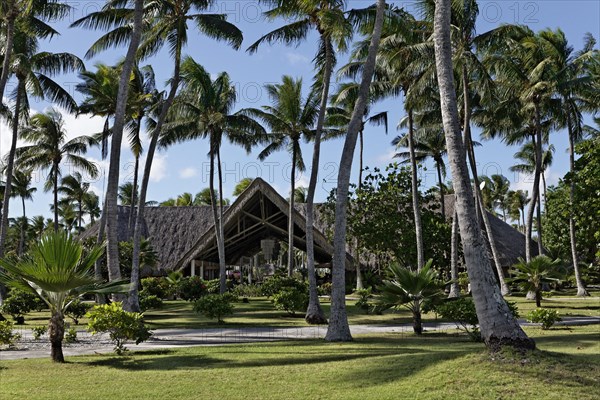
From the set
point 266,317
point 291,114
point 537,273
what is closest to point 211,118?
point 291,114

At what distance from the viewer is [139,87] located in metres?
23.8

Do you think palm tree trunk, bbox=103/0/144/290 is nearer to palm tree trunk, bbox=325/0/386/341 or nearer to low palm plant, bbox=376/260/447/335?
palm tree trunk, bbox=325/0/386/341

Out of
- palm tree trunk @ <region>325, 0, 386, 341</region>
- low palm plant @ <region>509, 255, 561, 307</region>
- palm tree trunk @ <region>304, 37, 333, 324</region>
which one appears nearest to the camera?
palm tree trunk @ <region>325, 0, 386, 341</region>

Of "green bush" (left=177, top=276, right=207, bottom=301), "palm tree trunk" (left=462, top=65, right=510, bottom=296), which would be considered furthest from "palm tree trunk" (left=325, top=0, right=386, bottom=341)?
"green bush" (left=177, top=276, right=207, bottom=301)

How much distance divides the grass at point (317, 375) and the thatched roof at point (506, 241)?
23.3m

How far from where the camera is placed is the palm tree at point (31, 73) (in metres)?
20.2

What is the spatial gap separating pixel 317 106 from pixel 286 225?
35.5 ft

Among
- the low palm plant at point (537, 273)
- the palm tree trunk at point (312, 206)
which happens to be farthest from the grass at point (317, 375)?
the low palm plant at point (537, 273)

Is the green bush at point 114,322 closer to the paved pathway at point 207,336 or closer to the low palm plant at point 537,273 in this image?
the paved pathway at point 207,336

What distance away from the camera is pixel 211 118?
26266 mm

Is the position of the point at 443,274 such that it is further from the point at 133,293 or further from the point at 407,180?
the point at 133,293

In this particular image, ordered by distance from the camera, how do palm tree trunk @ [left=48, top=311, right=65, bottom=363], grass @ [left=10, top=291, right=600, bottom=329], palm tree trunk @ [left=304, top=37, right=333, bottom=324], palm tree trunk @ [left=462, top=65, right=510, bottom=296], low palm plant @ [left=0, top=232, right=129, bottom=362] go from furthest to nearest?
palm tree trunk @ [left=462, top=65, right=510, bottom=296] → grass @ [left=10, top=291, right=600, bottom=329] → palm tree trunk @ [left=304, top=37, right=333, bottom=324] → palm tree trunk @ [left=48, top=311, right=65, bottom=363] → low palm plant @ [left=0, top=232, right=129, bottom=362]

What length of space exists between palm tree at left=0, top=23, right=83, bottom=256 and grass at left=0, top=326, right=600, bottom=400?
485 inches

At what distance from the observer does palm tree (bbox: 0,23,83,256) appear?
797 inches
